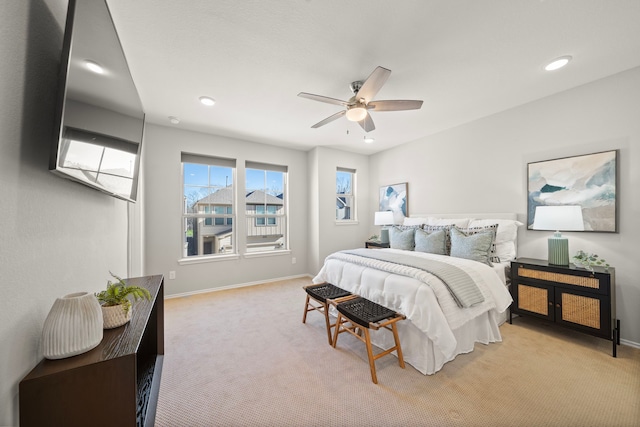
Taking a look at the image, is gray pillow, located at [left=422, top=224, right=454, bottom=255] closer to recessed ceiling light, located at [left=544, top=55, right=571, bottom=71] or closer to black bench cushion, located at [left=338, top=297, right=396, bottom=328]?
black bench cushion, located at [left=338, top=297, right=396, bottom=328]

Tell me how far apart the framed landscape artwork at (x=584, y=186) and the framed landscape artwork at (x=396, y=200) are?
1.90 m

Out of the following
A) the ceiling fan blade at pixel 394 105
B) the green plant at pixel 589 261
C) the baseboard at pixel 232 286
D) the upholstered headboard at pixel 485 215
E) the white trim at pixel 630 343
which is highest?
the ceiling fan blade at pixel 394 105

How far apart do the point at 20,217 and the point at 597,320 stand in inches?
152

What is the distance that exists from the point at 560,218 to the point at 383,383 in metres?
2.29

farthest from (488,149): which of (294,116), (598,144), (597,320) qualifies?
(294,116)

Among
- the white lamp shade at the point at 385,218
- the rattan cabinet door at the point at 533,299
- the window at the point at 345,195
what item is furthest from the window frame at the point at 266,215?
the rattan cabinet door at the point at 533,299

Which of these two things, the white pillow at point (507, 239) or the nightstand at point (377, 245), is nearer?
the white pillow at point (507, 239)

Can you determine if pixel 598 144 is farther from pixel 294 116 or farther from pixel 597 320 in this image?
pixel 294 116

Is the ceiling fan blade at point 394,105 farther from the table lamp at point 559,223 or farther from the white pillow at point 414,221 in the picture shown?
the white pillow at point 414,221

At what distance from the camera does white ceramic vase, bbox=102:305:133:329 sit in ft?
3.58

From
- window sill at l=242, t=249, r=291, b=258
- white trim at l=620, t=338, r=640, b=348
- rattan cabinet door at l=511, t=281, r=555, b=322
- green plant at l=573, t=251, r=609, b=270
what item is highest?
green plant at l=573, t=251, r=609, b=270

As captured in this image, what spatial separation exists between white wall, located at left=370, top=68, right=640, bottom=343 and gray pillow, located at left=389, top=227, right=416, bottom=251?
2.82 feet

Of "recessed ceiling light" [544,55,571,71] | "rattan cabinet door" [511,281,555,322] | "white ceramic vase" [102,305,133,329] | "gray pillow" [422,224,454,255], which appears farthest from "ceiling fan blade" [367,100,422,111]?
"white ceramic vase" [102,305,133,329]

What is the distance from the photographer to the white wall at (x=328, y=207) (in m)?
4.70
